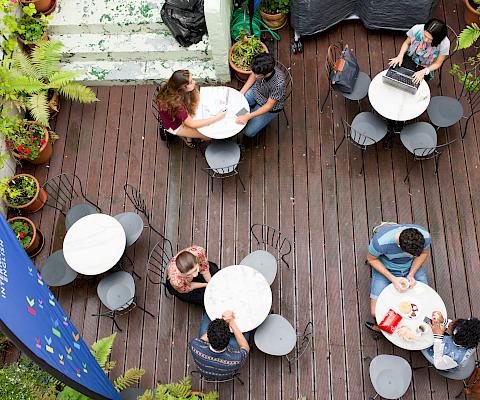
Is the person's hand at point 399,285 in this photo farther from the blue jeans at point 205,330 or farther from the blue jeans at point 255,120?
the blue jeans at point 255,120

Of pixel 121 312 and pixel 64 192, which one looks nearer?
pixel 121 312

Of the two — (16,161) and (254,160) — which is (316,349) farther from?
(16,161)

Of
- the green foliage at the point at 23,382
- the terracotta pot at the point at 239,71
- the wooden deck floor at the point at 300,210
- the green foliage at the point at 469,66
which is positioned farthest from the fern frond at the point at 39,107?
the green foliage at the point at 469,66

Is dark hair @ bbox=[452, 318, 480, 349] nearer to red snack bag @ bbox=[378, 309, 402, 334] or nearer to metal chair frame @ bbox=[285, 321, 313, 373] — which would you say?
red snack bag @ bbox=[378, 309, 402, 334]

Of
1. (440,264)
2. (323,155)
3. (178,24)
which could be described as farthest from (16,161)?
(440,264)

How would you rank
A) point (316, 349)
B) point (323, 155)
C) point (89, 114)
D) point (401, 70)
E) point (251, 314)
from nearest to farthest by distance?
point (251, 314), point (316, 349), point (401, 70), point (323, 155), point (89, 114)

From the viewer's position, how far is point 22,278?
3268mm

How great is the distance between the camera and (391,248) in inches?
208

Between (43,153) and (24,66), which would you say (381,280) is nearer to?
(43,153)

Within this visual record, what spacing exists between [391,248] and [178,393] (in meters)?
2.57

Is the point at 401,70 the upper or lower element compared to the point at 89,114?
upper

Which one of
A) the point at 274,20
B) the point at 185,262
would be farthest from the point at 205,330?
the point at 274,20

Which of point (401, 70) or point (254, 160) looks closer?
point (401, 70)

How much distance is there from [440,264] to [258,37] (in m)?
3.85
